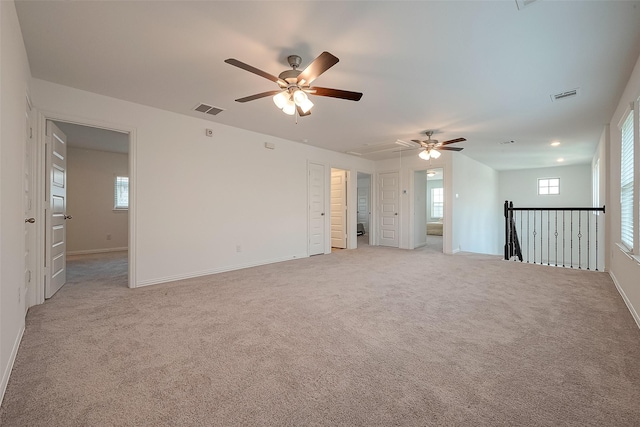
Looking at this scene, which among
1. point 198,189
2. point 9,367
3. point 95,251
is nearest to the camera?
point 9,367

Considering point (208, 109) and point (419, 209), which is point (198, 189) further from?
point (419, 209)

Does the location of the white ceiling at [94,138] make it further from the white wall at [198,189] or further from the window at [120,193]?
the white wall at [198,189]

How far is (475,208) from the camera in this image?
805 cm

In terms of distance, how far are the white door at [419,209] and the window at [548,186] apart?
4.65 meters

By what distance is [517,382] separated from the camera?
5.69 ft

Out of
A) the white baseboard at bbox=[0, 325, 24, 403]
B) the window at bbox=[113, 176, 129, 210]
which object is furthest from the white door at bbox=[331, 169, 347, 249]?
the white baseboard at bbox=[0, 325, 24, 403]

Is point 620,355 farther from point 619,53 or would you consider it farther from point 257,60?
point 257,60

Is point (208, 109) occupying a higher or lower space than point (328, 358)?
higher

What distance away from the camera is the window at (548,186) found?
9.15 meters

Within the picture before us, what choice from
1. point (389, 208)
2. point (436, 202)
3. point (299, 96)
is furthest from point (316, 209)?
point (436, 202)

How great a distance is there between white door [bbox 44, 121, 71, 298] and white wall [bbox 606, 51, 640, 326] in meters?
6.08

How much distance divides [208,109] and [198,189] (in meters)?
1.20

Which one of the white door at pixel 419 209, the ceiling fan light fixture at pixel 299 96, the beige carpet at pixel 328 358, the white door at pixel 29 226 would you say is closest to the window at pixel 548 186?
the white door at pixel 419 209

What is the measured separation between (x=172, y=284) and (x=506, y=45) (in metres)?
4.57
